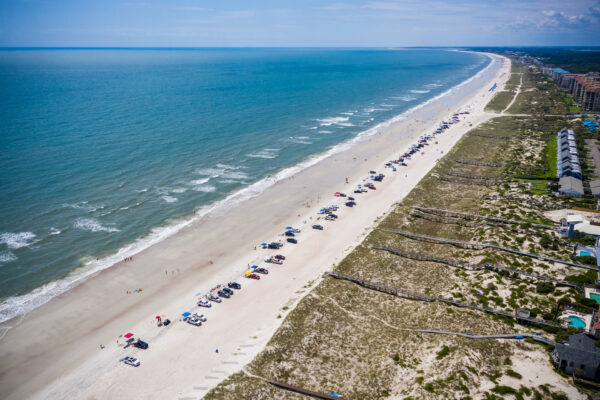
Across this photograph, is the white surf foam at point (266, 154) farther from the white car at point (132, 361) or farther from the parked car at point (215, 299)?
the white car at point (132, 361)

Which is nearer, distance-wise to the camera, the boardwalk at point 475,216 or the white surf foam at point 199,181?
the boardwalk at point 475,216

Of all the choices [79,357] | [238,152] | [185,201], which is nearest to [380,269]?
[79,357]

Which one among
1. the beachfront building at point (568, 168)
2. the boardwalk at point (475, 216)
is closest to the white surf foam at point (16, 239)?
the boardwalk at point (475, 216)

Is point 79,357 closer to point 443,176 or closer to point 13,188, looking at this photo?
point 13,188

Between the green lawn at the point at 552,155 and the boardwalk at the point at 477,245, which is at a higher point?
the green lawn at the point at 552,155

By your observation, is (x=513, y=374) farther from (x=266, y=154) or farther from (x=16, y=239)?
(x=266, y=154)

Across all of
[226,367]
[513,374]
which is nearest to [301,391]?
[226,367]

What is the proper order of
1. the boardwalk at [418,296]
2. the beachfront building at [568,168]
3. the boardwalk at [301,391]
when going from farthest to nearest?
the beachfront building at [568,168]
the boardwalk at [418,296]
the boardwalk at [301,391]
